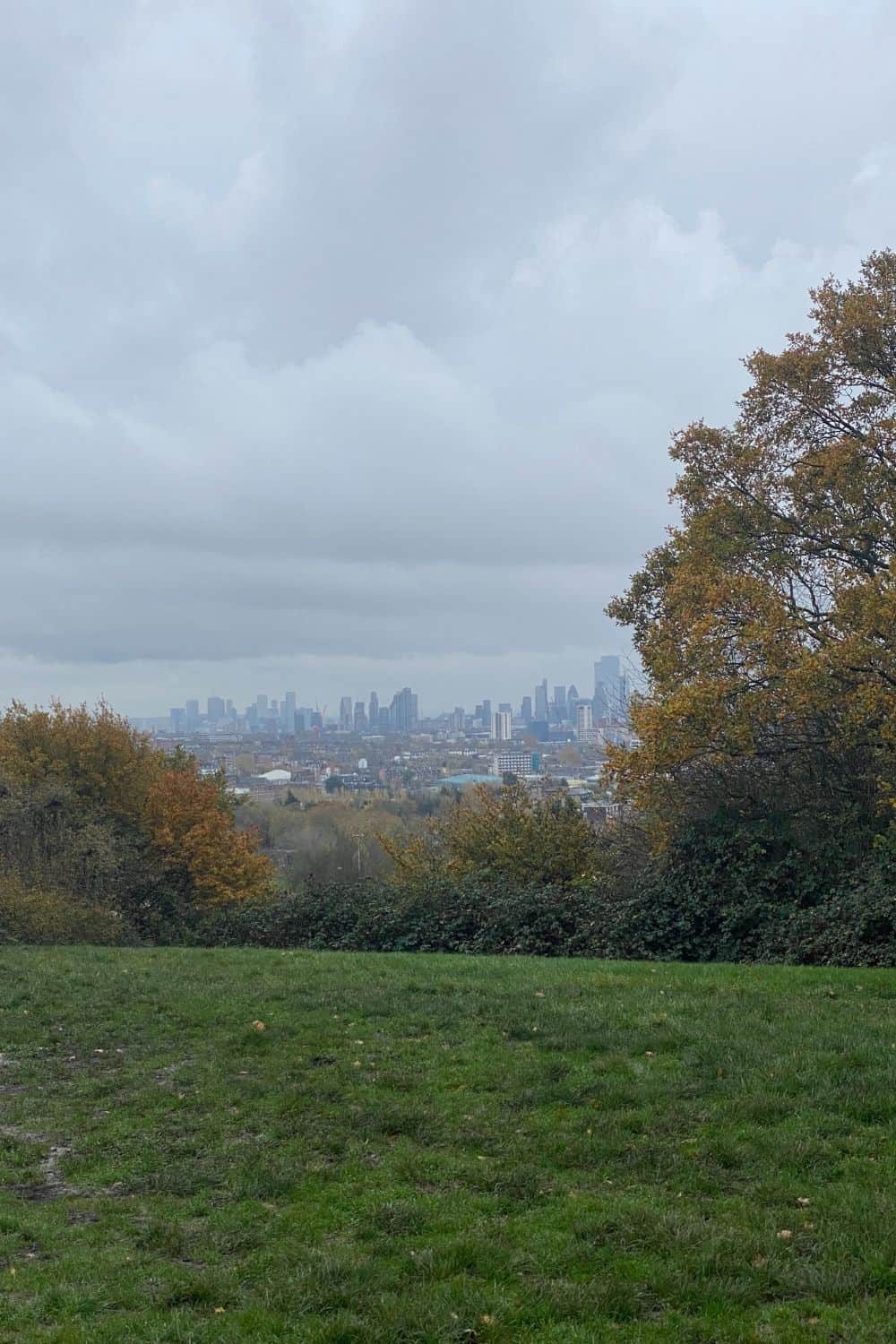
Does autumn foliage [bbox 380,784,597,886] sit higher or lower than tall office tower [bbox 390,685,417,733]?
lower

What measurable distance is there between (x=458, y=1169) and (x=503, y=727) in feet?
307

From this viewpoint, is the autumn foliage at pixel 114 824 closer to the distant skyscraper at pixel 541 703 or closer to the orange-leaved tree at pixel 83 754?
the orange-leaved tree at pixel 83 754

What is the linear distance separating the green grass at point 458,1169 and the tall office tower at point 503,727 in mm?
84185

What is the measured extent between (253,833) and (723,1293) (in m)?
31.9

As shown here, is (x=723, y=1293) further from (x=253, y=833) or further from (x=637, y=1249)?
(x=253, y=833)

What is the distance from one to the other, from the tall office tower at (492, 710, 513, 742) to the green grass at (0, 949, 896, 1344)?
Result: 276 ft

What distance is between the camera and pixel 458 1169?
21.0 ft

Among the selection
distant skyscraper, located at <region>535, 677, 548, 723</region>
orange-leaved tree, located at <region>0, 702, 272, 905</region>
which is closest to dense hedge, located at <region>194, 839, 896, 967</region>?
orange-leaved tree, located at <region>0, 702, 272, 905</region>

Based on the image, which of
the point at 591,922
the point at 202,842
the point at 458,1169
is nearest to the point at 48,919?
the point at 202,842

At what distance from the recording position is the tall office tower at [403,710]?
5566 inches

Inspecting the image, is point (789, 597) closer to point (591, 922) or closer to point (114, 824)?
point (591, 922)

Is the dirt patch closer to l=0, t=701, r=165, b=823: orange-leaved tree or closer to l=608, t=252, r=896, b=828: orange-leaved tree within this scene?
l=608, t=252, r=896, b=828: orange-leaved tree

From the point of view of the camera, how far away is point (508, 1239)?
214 inches

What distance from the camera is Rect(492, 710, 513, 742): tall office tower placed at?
96.4 metres
